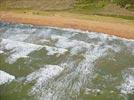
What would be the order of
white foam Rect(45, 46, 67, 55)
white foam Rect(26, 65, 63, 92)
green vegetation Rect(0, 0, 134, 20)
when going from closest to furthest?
white foam Rect(26, 65, 63, 92), white foam Rect(45, 46, 67, 55), green vegetation Rect(0, 0, 134, 20)

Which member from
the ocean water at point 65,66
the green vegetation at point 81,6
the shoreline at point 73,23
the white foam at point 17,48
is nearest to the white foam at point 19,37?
the ocean water at point 65,66

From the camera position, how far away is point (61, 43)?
26.0 metres

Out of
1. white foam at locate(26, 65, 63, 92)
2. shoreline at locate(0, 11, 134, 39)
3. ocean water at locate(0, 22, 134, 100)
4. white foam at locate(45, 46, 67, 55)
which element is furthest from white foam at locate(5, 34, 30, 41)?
white foam at locate(26, 65, 63, 92)

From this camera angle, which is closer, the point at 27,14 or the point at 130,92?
the point at 130,92

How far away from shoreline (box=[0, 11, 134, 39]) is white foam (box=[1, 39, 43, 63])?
15.6 ft

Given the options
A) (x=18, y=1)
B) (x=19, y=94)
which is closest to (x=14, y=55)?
(x=19, y=94)

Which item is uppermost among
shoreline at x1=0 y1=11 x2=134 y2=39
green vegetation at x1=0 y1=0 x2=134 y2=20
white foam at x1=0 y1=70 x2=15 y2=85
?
green vegetation at x1=0 y1=0 x2=134 y2=20

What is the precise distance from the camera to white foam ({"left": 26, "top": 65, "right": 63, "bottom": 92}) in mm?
19700

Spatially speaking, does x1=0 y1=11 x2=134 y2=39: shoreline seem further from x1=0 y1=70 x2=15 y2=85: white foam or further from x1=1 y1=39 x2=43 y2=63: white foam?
x1=0 y1=70 x2=15 y2=85: white foam

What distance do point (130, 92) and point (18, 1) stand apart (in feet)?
73.9

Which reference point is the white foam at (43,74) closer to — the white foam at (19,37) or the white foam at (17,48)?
the white foam at (17,48)

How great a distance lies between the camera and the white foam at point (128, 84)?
Answer: 18.4 m

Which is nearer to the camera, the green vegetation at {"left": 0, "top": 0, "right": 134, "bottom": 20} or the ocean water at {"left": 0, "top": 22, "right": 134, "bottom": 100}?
the ocean water at {"left": 0, "top": 22, "right": 134, "bottom": 100}

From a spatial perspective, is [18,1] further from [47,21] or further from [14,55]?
[14,55]
